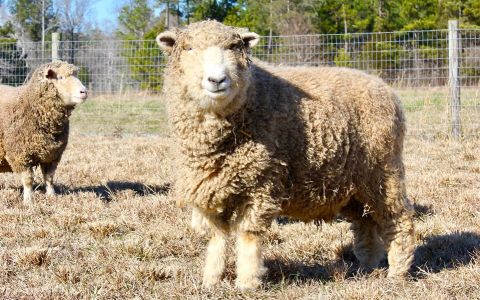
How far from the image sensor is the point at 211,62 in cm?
330

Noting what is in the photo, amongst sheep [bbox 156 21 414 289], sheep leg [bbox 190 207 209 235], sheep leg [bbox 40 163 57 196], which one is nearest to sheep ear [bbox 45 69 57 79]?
sheep leg [bbox 40 163 57 196]

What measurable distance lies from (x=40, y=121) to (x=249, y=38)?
3.90 m

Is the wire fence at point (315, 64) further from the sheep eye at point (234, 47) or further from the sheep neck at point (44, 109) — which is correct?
the sheep eye at point (234, 47)

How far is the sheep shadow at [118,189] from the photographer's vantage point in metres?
6.52

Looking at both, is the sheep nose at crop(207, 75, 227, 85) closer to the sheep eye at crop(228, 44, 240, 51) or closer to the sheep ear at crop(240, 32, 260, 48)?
the sheep eye at crop(228, 44, 240, 51)

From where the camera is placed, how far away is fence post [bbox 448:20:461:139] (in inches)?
403

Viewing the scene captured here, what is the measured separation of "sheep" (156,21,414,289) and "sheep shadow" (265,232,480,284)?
0.86 feet

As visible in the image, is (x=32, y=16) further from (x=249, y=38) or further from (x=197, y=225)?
(x=249, y=38)

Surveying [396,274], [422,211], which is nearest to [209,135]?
[396,274]

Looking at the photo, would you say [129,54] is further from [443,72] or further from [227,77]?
[227,77]

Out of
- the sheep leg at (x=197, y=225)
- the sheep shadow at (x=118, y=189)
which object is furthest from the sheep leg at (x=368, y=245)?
the sheep shadow at (x=118, y=189)

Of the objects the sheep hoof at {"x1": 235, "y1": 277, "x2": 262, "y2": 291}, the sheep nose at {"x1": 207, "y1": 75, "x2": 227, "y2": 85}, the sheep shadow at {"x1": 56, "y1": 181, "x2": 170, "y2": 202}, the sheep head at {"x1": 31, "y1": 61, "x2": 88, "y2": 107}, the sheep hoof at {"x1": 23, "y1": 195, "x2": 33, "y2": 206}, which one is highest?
the sheep head at {"x1": 31, "y1": 61, "x2": 88, "y2": 107}

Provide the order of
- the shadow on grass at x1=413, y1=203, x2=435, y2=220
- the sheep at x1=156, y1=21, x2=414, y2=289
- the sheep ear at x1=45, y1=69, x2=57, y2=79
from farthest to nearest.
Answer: the sheep ear at x1=45, y1=69, x2=57, y2=79 → the shadow on grass at x1=413, y1=203, x2=435, y2=220 → the sheep at x1=156, y1=21, x2=414, y2=289

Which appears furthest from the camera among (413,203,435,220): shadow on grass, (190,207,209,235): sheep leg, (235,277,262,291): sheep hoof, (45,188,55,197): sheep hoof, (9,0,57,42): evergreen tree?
(9,0,57,42): evergreen tree
